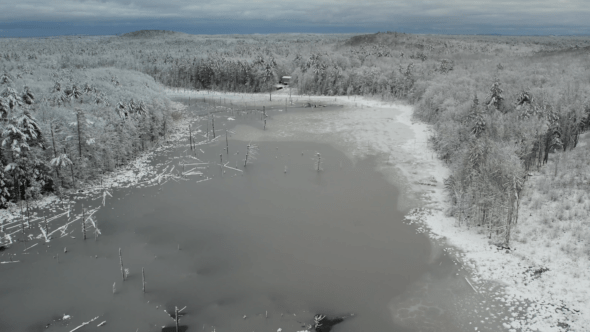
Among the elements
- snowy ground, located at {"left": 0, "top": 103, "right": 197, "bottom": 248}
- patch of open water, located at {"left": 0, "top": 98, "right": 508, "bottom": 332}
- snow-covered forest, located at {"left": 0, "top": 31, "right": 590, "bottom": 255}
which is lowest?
patch of open water, located at {"left": 0, "top": 98, "right": 508, "bottom": 332}

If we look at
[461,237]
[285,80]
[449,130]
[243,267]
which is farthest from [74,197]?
[285,80]

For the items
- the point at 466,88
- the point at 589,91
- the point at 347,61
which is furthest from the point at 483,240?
the point at 347,61

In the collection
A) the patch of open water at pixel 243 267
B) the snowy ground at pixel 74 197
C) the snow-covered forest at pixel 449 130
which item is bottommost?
the patch of open water at pixel 243 267

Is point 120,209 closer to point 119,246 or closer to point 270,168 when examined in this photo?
point 119,246

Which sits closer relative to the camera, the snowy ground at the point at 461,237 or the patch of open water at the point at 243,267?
the patch of open water at the point at 243,267

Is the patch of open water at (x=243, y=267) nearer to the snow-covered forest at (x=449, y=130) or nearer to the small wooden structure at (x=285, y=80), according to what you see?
the snow-covered forest at (x=449, y=130)

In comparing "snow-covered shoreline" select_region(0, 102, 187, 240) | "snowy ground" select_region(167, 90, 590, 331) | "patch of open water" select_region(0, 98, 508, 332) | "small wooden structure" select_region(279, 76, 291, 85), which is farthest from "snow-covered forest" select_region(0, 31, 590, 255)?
"small wooden structure" select_region(279, 76, 291, 85)

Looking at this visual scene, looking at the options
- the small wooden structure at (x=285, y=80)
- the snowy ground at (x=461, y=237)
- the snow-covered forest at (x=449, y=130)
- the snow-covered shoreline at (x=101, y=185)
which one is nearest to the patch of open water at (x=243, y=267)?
the snow-covered shoreline at (x=101, y=185)

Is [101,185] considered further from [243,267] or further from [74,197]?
[243,267]

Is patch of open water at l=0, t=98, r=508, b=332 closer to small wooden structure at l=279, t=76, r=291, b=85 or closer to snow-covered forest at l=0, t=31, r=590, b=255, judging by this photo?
snow-covered forest at l=0, t=31, r=590, b=255
